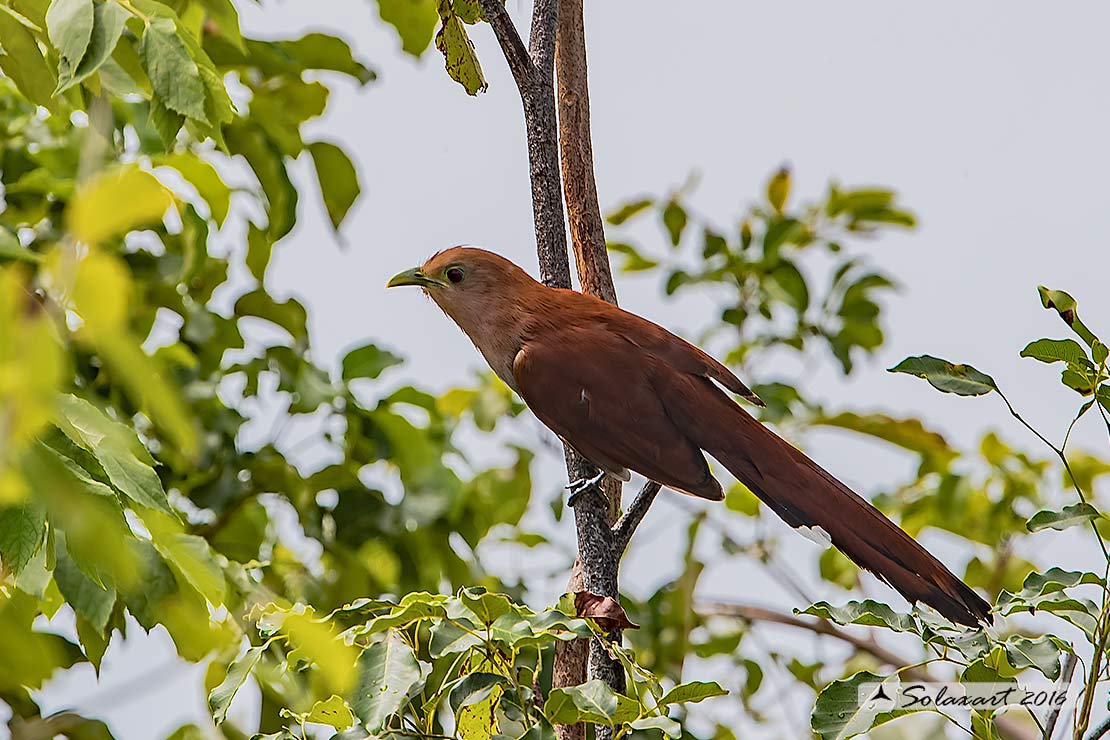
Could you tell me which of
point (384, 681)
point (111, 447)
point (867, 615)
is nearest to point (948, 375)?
Result: point (867, 615)

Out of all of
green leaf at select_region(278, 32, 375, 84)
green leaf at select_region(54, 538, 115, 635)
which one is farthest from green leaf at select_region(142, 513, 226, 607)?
green leaf at select_region(278, 32, 375, 84)

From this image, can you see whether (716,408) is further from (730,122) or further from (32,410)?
(730,122)

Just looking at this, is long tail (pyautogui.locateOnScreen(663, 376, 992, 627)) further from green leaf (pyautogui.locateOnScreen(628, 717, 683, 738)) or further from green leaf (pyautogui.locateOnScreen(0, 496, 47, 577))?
green leaf (pyautogui.locateOnScreen(0, 496, 47, 577))

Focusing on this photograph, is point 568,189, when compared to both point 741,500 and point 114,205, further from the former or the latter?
point 741,500

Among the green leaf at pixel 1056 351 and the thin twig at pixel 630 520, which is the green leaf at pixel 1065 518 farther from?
the thin twig at pixel 630 520

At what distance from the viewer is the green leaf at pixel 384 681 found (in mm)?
638

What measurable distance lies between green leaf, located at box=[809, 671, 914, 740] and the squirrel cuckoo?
0.20 meters

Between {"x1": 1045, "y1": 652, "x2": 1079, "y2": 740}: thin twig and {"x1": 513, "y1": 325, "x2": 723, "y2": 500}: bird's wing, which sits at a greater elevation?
{"x1": 513, "y1": 325, "x2": 723, "y2": 500}: bird's wing

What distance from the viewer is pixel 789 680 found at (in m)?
1.87

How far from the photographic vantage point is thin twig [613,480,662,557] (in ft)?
2.77

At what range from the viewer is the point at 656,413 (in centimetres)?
112

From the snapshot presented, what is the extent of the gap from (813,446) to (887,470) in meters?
1.24

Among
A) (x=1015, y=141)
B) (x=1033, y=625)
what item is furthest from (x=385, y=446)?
(x=1015, y=141)

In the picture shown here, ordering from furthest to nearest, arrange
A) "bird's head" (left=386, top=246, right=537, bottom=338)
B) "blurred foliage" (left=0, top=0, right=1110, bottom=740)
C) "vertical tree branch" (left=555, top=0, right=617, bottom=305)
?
"bird's head" (left=386, top=246, right=537, bottom=338) < "vertical tree branch" (left=555, top=0, right=617, bottom=305) < "blurred foliage" (left=0, top=0, right=1110, bottom=740)
